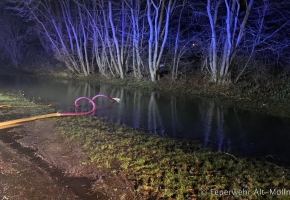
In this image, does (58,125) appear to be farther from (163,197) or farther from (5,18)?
(5,18)

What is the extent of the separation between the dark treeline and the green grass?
12.2 m

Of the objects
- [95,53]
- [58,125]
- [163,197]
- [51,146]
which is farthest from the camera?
[95,53]

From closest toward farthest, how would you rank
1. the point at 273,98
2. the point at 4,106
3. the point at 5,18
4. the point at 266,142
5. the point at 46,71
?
the point at 266,142 → the point at 4,106 → the point at 273,98 → the point at 46,71 → the point at 5,18

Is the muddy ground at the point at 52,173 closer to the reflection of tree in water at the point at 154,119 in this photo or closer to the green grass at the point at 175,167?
the green grass at the point at 175,167

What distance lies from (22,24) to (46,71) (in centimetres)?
1074

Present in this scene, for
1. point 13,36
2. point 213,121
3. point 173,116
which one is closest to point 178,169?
point 213,121

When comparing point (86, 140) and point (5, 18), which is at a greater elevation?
point (5, 18)

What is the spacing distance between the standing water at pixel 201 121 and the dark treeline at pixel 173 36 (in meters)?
4.82

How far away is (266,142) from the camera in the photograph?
857 cm

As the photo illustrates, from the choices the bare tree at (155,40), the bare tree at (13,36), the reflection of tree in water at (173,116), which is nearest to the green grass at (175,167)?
the reflection of tree in water at (173,116)

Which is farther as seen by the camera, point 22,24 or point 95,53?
point 22,24

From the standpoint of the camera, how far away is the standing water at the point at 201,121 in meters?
8.27

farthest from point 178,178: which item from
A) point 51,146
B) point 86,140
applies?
point 51,146

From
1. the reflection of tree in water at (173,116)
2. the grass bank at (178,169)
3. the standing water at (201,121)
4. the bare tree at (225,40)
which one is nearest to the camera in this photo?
the grass bank at (178,169)
